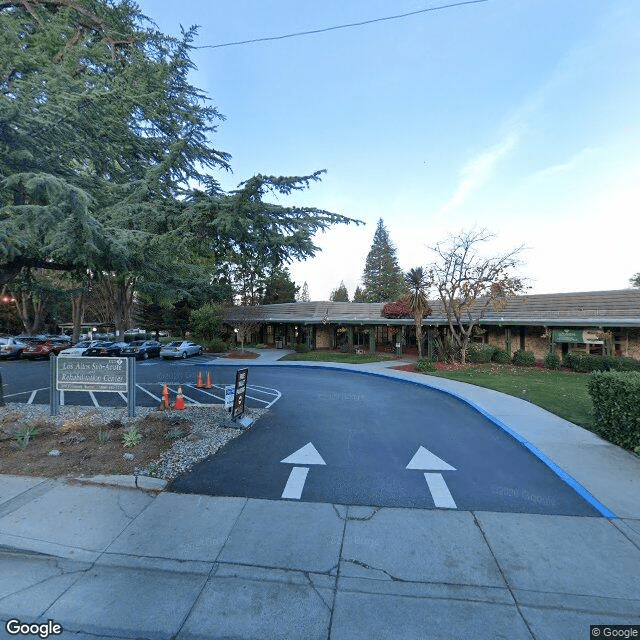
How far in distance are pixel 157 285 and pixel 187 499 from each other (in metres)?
7.86

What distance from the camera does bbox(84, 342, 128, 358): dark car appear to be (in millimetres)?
22344

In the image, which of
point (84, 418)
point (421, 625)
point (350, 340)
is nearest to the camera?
point (421, 625)

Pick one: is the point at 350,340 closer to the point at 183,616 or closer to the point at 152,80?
the point at 152,80

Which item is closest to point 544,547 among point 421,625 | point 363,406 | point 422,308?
point 421,625

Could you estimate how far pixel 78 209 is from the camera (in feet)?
19.0

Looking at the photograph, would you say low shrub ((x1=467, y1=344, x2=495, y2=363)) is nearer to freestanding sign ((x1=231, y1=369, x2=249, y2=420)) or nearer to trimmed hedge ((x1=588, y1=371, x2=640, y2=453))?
trimmed hedge ((x1=588, y1=371, x2=640, y2=453))

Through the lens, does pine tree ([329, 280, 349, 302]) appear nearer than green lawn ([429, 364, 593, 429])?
No

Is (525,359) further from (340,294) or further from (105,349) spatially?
(340,294)

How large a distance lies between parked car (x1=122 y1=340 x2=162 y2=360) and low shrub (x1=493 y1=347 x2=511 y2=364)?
23.5 m

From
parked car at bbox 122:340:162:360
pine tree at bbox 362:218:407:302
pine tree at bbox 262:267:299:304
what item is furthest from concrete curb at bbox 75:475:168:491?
pine tree at bbox 362:218:407:302

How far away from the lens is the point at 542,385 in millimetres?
13805

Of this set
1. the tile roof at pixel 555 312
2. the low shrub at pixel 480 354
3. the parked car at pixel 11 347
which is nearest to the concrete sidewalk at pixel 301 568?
the low shrub at pixel 480 354

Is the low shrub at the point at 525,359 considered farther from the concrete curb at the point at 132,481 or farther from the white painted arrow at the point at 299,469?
the concrete curb at the point at 132,481

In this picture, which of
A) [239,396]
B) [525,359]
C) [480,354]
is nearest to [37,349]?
[239,396]
